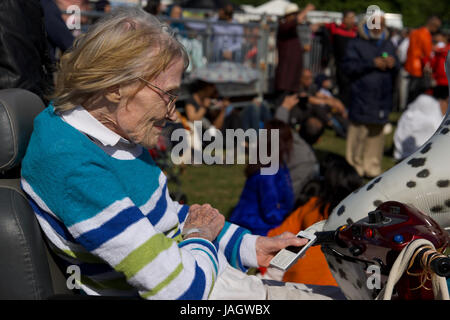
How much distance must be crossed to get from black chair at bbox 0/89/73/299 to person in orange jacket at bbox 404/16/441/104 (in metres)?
8.50

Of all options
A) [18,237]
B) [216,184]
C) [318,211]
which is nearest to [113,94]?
[18,237]

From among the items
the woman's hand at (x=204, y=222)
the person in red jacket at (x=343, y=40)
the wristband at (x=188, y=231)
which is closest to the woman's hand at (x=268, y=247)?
the woman's hand at (x=204, y=222)

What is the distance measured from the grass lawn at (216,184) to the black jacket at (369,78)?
1.30 m

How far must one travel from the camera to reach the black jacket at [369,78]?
627 cm

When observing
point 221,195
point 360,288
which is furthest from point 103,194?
point 221,195

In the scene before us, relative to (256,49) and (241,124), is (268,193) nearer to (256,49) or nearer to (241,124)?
(241,124)

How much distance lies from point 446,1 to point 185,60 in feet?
129

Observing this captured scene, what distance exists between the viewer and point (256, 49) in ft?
31.1

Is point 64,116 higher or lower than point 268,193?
higher

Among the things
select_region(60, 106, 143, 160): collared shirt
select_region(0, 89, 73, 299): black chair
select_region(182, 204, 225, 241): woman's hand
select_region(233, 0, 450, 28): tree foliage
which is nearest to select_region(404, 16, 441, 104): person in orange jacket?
select_region(182, 204, 225, 241): woman's hand

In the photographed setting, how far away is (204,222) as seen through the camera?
6.25ft

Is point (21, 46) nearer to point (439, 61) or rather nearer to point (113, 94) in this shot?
point (113, 94)

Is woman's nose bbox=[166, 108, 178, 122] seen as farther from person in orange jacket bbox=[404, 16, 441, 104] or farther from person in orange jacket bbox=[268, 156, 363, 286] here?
person in orange jacket bbox=[404, 16, 441, 104]

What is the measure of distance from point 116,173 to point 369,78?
5.21m
